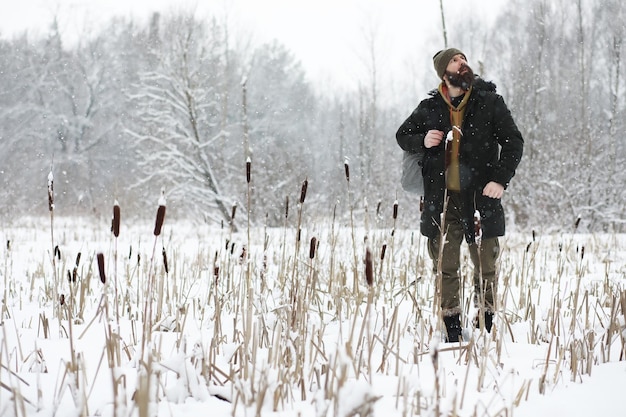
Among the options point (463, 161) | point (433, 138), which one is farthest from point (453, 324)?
point (433, 138)

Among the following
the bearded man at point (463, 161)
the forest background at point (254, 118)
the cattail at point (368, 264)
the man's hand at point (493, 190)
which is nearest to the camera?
the cattail at point (368, 264)

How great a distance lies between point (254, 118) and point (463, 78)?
22837 millimetres

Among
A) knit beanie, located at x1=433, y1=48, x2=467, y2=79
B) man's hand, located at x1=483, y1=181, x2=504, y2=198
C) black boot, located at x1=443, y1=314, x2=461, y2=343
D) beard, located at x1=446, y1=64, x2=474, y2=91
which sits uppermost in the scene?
knit beanie, located at x1=433, y1=48, x2=467, y2=79

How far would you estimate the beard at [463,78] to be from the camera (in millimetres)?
2663

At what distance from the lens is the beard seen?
2.66m

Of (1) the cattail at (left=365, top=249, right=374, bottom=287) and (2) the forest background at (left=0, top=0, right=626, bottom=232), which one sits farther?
(2) the forest background at (left=0, top=0, right=626, bottom=232)

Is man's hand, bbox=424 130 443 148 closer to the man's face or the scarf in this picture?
the scarf

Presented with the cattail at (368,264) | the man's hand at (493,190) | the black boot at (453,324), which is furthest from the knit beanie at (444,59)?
the cattail at (368,264)

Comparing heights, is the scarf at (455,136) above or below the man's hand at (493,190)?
above

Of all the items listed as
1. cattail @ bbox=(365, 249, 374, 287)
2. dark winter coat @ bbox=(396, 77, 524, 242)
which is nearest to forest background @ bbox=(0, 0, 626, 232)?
dark winter coat @ bbox=(396, 77, 524, 242)

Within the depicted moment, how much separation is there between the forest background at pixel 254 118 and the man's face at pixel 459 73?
4.04 meters

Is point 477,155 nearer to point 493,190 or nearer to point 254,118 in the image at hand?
point 493,190

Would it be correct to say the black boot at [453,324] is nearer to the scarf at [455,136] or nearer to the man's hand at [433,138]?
the scarf at [455,136]

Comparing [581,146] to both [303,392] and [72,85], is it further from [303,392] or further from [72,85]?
[72,85]
